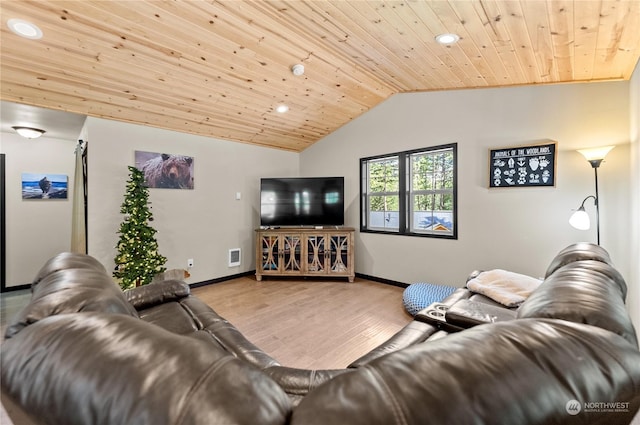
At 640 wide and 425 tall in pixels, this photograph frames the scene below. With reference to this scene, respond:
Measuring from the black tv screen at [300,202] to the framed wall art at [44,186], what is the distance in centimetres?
310

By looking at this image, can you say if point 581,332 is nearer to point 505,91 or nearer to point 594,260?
point 594,260

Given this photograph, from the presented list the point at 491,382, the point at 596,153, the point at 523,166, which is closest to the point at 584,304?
the point at 491,382

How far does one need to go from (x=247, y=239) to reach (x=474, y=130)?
149 inches

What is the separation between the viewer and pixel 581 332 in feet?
2.04

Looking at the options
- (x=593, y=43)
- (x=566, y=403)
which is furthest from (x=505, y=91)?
(x=566, y=403)

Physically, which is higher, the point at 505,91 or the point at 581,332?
the point at 505,91

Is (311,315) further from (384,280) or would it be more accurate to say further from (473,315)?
(473,315)

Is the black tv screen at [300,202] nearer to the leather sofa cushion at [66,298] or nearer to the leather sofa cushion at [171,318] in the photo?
the leather sofa cushion at [171,318]

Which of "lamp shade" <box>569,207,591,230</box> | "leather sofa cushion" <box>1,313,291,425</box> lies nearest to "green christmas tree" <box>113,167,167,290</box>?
"leather sofa cushion" <box>1,313,291,425</box>

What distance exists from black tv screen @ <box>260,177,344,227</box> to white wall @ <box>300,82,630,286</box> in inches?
31.1

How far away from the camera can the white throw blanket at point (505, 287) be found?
80.0 inches

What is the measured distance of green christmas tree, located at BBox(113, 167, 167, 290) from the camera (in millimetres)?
3070

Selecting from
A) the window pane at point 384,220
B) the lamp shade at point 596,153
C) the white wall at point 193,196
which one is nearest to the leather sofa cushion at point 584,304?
the lamp shade at point 596,153

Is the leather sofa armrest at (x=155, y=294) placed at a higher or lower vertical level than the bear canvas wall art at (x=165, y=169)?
lower
